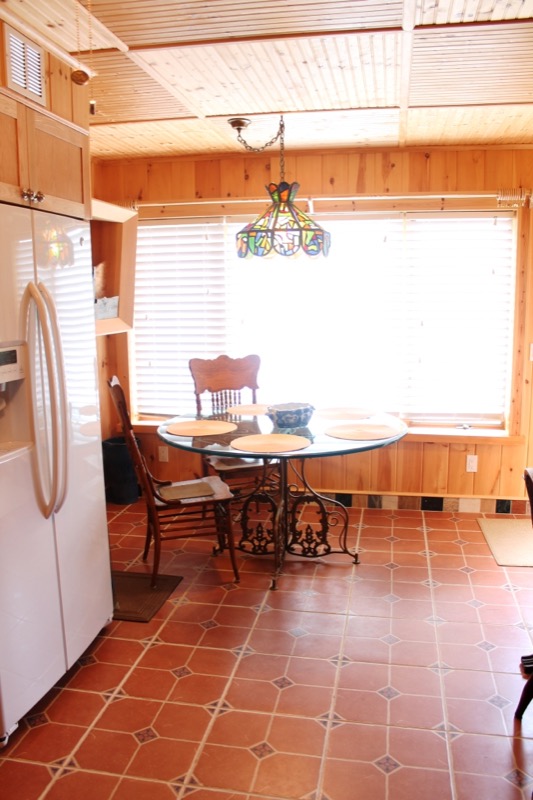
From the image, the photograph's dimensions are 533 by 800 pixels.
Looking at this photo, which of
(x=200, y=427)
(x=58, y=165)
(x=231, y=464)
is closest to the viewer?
(x=58, y=165)

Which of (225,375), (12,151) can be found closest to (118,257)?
(225,375)

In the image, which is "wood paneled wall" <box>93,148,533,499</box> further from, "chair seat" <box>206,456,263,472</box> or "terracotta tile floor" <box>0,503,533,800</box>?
"terracotta tile floor" <box>0,503,533,800</box>

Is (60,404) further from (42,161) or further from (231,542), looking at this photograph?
(231,542)

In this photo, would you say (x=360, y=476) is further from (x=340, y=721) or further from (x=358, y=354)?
(x=340, y=721)

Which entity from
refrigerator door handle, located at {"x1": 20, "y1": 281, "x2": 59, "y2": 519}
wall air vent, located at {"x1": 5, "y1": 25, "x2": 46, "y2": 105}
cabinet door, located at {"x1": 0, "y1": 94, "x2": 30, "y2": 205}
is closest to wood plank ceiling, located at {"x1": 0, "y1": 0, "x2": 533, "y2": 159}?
wall air vent, located at {"x1": 5, "y1": 25, "x2": 46, "y2": 105}

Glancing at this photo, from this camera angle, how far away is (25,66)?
212cm

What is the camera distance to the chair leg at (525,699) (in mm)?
2186

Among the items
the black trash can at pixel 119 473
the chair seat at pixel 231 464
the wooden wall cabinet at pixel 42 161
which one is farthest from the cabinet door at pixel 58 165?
the black trash can at pixel 119 473

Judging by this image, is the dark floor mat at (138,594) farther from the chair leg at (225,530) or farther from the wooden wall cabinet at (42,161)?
the wooden wall cabinet at (42,161)

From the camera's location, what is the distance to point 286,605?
308cm

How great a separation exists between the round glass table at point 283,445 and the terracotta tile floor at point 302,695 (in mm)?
167

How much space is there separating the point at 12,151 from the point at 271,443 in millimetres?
1661

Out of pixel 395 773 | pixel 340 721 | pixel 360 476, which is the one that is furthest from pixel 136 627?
pixel 360 476

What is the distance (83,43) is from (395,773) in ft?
9.13
